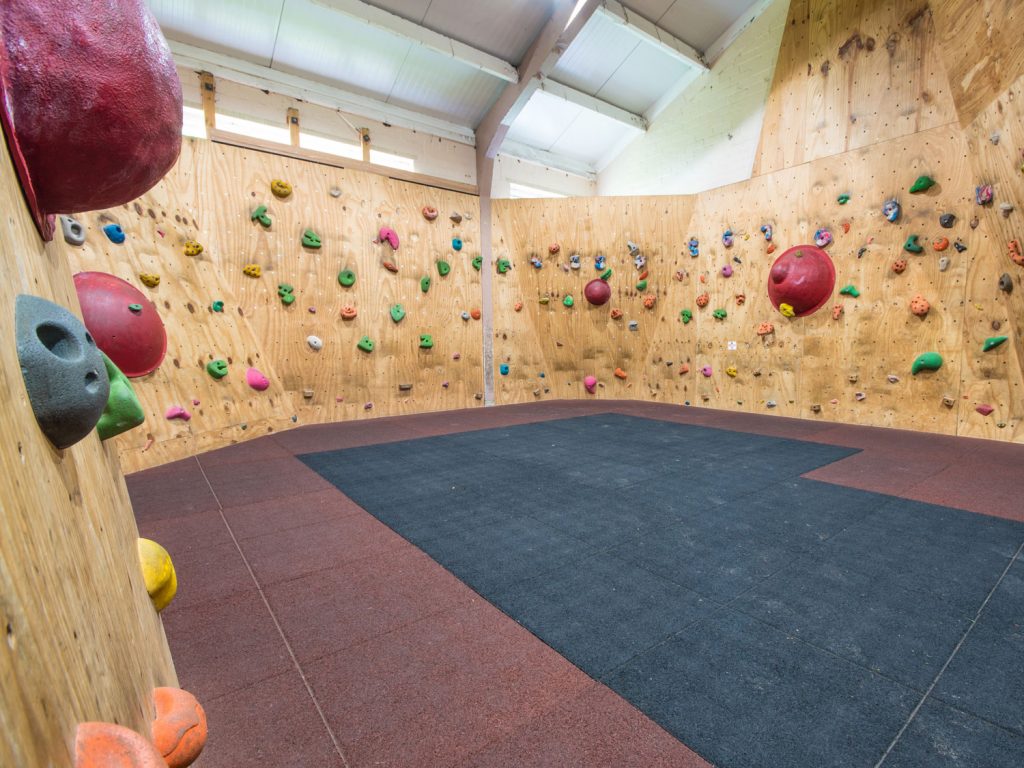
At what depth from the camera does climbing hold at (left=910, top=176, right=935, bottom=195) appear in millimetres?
4250

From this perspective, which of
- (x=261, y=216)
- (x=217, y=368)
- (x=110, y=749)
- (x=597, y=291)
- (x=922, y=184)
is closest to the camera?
(x=110, y=749)

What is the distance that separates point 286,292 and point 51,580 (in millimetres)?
5012

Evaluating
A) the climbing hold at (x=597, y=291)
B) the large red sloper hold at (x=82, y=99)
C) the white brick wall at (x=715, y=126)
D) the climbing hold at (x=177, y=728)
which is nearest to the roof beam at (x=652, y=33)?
the white brick wall at (x=715, y=126)

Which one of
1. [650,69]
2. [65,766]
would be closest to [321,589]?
[65,766]

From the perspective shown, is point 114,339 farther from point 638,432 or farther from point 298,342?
point 638,432

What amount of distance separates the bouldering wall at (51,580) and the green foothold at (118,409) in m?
0.03

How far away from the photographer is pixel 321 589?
5.65ft

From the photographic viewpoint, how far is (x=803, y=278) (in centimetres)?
499

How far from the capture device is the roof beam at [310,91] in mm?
5320

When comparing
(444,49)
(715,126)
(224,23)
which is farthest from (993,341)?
(224,23)

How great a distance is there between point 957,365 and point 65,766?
18.7 feet

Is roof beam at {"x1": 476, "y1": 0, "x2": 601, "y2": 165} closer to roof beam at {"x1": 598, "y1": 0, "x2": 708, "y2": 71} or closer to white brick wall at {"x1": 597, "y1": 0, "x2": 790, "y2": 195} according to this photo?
roof beam at {"x1": 598, "y1": 0, "x2": 708, "y2": 71}

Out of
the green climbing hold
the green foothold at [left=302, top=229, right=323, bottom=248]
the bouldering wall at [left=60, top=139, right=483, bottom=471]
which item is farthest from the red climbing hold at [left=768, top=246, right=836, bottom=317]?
the green foothold at [left=302, top=229, right=323, bottom=248]

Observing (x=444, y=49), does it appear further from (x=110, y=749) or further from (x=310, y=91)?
(x=110, y=749)
